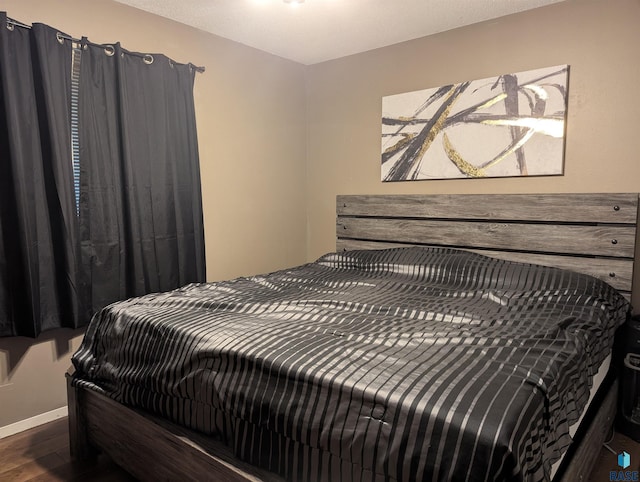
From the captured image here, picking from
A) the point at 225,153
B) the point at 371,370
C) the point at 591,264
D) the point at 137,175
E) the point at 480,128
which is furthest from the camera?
the point at 225,153

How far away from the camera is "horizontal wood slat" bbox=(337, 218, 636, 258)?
7.91 ft

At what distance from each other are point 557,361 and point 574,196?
151 cm

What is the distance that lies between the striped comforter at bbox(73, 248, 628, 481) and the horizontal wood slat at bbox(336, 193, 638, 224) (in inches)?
16.1

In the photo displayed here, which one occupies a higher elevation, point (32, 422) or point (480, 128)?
point (480, 128)

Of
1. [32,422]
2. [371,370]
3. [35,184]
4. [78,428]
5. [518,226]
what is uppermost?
[35,184]

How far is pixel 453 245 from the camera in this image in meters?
2.98

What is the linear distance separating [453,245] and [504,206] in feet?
1.37

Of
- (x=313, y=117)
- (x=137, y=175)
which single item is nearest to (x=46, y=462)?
(x=137, y=175)

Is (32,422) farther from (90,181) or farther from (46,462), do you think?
(90,181)

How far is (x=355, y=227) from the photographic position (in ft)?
11.5

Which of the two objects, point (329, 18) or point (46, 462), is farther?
point (329, 18)

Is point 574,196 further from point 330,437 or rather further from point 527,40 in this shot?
point 330,437

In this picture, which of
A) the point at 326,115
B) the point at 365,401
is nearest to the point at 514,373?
the point at 365,401

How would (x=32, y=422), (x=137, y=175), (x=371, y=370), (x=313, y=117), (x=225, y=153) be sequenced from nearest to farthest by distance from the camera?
(x=371, y=370), (x=32, y=422), (x=137, y=175), (x=225, y=153), (x=313, y=117)
